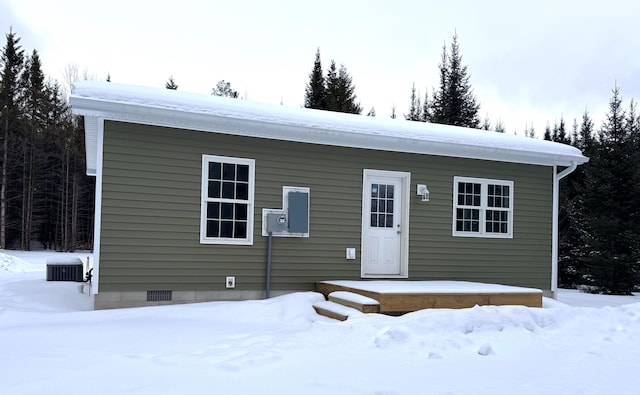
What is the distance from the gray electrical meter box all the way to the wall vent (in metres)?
1.61

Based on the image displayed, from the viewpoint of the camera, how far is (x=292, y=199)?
7.44 m

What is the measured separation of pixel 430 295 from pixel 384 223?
191 centimetres

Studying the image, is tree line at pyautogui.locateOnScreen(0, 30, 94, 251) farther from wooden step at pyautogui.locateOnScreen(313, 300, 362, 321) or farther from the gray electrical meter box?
wooden step at pyautogui.locateOnScreen(313, 300, 362, 321)

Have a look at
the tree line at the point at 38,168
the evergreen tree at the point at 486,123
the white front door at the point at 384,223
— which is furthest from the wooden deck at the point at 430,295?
the evergreen tree at the point at 486,123

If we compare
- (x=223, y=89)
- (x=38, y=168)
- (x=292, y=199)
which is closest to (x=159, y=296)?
(x=292, y=199)

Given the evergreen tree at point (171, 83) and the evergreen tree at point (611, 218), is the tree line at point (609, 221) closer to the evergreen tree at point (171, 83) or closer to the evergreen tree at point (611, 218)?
the evergreen tree at point (611, 218)

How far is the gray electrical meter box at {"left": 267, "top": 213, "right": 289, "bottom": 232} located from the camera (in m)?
7.26

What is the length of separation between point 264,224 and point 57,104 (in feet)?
76.2

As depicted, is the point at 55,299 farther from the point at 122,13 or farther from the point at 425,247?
the point at 122,13

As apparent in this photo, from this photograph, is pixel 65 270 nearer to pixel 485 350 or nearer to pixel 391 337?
pixel 391 337

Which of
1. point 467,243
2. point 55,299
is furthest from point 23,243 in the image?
point 467,243

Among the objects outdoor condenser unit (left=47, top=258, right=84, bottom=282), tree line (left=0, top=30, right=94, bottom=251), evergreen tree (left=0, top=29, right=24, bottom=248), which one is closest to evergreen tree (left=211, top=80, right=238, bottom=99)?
tree line (left=0, top=30, right=94, bottom=251)

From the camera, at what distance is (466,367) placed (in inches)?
159

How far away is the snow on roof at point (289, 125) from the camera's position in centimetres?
654
